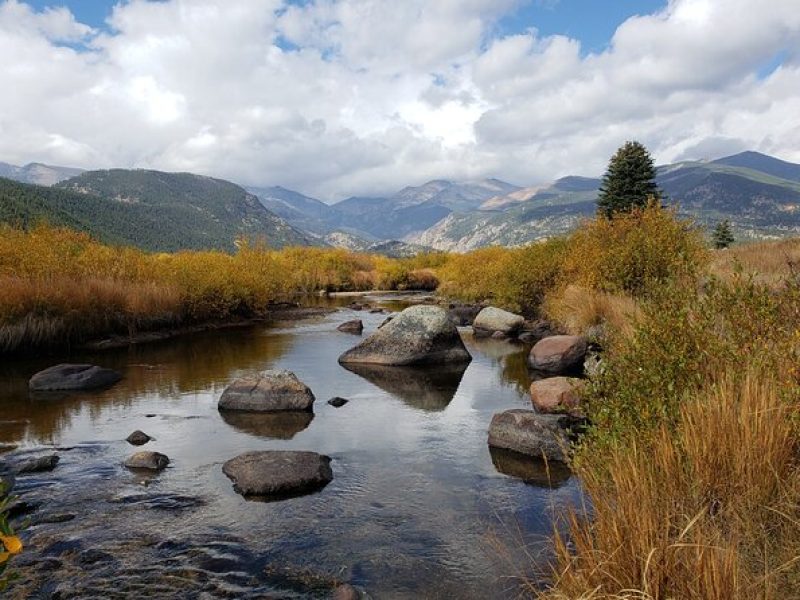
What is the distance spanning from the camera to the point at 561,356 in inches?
806

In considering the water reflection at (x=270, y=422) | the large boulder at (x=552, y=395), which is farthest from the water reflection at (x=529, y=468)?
the water reflection at (x=270, y=422)

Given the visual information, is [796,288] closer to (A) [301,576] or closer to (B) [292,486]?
(A) [301,576]

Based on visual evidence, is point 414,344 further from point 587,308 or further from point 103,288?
point 103,288

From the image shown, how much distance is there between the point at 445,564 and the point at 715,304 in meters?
5.03

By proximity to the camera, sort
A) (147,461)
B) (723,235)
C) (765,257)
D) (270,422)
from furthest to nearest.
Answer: (723,235) < (765,257) < (270,422) < (147,461)

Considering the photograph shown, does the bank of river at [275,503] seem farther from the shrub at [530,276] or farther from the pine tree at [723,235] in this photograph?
the pine tree at [723,235]

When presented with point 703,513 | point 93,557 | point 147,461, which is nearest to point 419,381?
point 147,461

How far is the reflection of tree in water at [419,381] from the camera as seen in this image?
55.8 ft

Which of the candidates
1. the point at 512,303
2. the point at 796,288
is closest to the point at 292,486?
the point at 796,288

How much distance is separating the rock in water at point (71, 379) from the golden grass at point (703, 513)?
16.0 metres

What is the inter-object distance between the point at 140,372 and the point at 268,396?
23.1 ft

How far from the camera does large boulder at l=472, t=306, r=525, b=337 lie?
30.6m

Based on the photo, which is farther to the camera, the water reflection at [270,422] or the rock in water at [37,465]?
the water reflection at [270,422]

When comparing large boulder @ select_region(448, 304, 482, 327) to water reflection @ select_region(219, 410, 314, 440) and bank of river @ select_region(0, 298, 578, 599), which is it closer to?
bank of river @ select_region(0, 298, 578, 599)
